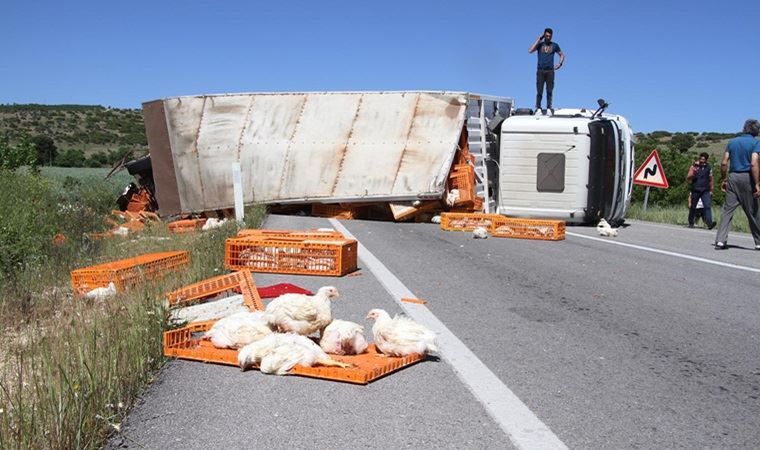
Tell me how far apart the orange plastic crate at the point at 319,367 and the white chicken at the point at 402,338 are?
48 mm

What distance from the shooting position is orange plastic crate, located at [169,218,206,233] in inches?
637

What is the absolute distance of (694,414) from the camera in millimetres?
3912

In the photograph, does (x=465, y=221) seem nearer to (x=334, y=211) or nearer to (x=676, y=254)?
(x=334, y=211)

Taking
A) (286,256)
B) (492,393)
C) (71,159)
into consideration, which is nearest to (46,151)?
(71,159)

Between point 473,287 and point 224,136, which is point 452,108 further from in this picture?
point 473,287

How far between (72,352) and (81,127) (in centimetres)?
7994

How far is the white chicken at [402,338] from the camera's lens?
466 cm

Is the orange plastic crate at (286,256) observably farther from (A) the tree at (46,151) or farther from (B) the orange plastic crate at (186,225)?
(A) the tree at (46,151)

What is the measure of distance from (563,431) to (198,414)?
1.82 meters

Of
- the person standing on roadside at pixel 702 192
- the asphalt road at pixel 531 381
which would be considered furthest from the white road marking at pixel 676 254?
the person standing on roadside at pixel 702 192

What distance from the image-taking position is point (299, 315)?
4.72 m

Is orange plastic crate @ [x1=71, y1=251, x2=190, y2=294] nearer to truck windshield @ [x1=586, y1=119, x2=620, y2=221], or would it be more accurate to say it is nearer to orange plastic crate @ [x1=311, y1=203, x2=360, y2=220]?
orange plastic crate @ [x1=311, y1=203, x2=360, y2=220]

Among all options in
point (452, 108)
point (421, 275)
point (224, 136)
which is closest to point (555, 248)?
point (421, 275)

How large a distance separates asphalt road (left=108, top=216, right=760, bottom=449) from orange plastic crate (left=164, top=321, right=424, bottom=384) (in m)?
0.06
